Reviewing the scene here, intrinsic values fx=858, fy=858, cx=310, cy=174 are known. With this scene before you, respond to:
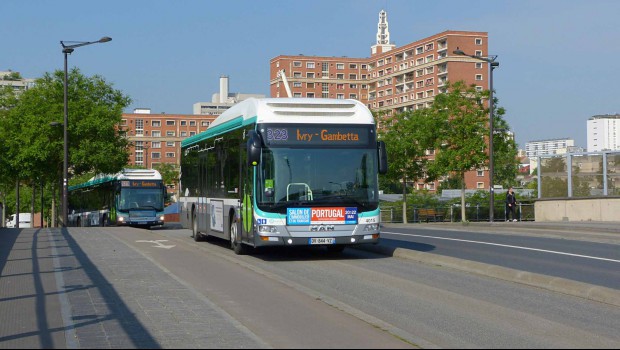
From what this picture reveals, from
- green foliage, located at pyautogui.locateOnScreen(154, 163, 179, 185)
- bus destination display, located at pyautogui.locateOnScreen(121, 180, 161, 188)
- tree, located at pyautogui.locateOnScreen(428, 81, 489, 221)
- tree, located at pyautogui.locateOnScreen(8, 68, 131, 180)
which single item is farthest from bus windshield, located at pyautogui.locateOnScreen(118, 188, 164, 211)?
green foliage, located at pyautogui.locateOnScreen(154, 163, 179, 185)

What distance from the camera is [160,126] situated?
16900 cm

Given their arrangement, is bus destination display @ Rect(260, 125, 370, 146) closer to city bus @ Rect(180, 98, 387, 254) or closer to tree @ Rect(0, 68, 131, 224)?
city bus @ Rect(180, 98, 387, 254)

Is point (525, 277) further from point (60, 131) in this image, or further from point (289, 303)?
point (60, 131)

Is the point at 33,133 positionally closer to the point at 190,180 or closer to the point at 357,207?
the point at 190,180

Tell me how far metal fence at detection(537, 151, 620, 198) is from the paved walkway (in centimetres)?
2572

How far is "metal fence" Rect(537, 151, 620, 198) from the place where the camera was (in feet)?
120

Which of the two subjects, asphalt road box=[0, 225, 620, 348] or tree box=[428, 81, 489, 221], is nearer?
asphalt road box=[0, 225, 620, 348]

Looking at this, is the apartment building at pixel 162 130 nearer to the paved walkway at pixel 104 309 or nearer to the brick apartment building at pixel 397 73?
the brick apartment building at pixel 397 73

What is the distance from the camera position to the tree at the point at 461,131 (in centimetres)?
5016

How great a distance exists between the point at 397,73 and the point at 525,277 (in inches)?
5308

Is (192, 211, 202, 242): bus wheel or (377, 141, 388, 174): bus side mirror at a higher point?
(377, 141, 388, 174): bus side mirror

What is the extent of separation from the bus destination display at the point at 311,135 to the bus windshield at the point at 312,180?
0.51 feet

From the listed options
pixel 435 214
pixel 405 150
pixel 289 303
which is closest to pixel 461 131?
pixel 405 150

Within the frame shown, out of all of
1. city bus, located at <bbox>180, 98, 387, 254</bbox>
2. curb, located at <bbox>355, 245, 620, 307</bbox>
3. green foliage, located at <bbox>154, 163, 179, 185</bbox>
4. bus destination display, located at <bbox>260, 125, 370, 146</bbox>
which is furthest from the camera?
green foliage, located at <bbox>154, 163, 179, 185</bbox>
